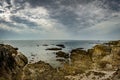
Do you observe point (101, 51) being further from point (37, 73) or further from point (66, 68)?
point (37, 73)

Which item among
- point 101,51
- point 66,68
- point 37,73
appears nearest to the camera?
point 37,73

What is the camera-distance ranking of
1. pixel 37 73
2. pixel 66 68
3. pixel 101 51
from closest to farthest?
1. pixel 37 73
2. pixel 66 68
3. pixel 101 51

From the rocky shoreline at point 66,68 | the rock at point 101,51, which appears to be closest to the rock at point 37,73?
the rocky shoreline at point 66,68

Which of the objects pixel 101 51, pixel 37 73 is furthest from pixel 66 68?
pixel 101 51

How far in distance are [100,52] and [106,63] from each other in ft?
14.3

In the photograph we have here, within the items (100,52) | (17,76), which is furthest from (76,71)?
(17,76)

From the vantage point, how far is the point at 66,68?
125 feet

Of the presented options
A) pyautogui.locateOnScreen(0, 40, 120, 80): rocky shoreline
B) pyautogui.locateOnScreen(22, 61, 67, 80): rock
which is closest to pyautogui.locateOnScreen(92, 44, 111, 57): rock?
→ pyautogui.locateOnScreen(0, 40, 120, 80): rocky shoreline

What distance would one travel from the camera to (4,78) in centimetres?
2203

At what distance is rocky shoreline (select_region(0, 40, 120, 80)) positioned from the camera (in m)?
24.9

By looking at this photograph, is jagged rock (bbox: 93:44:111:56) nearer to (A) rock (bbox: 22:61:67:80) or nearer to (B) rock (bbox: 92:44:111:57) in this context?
(B) rock (bbox: 92:44:111:57)

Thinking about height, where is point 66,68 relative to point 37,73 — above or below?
below

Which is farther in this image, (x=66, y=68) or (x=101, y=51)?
(x=101, y=51)

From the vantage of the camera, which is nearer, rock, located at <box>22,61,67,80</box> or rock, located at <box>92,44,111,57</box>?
rock, located at <box>22,61,67,80</box>
